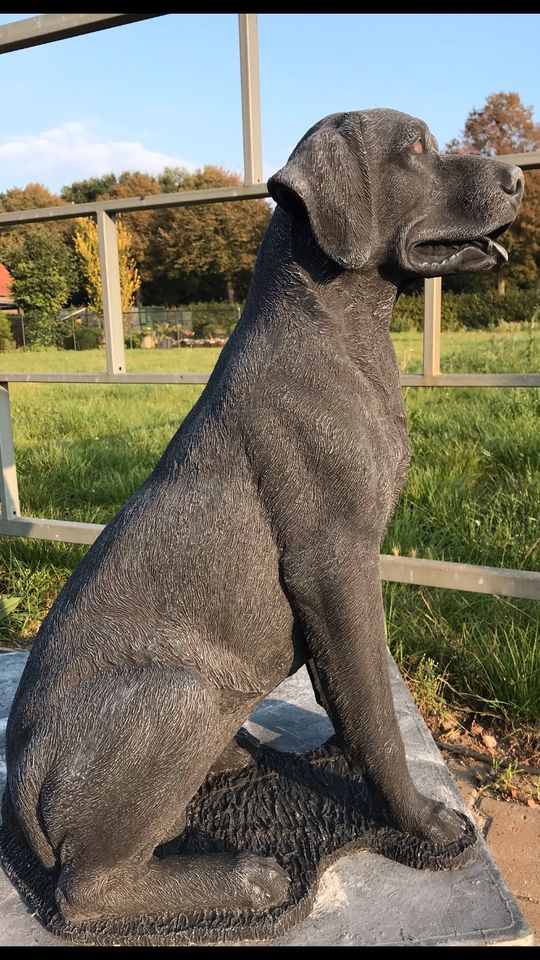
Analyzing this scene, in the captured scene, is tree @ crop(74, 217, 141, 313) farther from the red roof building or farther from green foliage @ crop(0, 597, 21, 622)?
green foliage @ crop(0, 597, 21, 622)

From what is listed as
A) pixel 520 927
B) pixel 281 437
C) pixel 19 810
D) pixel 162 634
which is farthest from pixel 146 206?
pixel 520 927

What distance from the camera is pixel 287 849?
1736 mm

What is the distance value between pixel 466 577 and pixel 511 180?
1.59 m

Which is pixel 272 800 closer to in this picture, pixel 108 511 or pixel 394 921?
pixel 394 921

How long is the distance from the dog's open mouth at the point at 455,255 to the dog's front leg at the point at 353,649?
635 mm

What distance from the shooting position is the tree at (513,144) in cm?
729

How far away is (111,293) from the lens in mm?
3090

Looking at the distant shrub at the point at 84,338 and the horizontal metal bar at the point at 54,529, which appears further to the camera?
the distant shrub at the point at 84,338

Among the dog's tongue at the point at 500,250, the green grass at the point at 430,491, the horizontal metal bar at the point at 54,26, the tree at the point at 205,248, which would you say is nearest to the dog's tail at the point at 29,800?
the dog's tongue at the point at 500,250

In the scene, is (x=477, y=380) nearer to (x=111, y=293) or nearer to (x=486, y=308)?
(x=111, y=293)

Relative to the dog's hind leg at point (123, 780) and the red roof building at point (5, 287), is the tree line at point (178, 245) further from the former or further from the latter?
the dog's hind leg at point (123, 780)

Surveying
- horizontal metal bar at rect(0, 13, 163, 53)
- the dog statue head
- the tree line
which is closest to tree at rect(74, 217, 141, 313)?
the tree line

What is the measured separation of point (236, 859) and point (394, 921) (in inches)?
15.6

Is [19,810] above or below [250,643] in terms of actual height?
below
